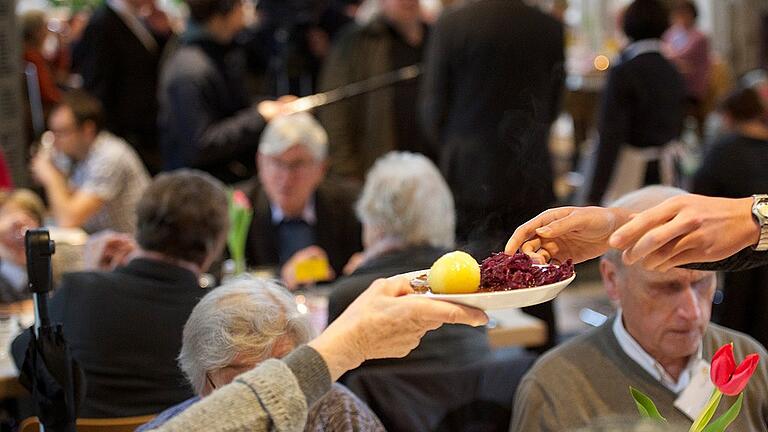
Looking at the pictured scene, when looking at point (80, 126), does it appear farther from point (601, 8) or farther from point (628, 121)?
point (601, 8)

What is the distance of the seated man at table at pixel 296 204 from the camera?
4250mm

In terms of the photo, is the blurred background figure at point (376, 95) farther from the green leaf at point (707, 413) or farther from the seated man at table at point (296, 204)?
the green leaf at point (707, 413)

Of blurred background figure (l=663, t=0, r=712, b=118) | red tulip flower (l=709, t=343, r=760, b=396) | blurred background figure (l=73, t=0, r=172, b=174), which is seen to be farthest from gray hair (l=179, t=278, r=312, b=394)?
blurred background figure (l=663, t=0, r=712, b=118)

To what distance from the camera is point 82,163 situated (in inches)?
196

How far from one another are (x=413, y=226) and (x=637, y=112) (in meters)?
2.58

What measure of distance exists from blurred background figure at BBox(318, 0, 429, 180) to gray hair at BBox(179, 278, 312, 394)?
350 cm

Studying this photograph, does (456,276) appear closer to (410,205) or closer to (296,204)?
(410,205)

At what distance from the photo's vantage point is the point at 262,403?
140 cm

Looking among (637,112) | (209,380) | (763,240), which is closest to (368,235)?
(209,380)

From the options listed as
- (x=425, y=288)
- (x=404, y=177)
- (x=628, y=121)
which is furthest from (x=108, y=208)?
(x=425, y=288)

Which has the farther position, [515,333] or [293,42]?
[293,42]

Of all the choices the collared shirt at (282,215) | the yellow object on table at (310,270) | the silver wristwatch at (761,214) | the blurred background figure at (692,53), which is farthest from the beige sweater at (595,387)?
the blurred background figure at (692,53)

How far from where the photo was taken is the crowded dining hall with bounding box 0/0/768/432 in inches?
62.4

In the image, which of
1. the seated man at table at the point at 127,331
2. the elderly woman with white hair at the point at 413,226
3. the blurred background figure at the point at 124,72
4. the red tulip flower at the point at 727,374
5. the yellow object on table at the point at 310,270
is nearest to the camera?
the red tulip flower at the point at 727,374
